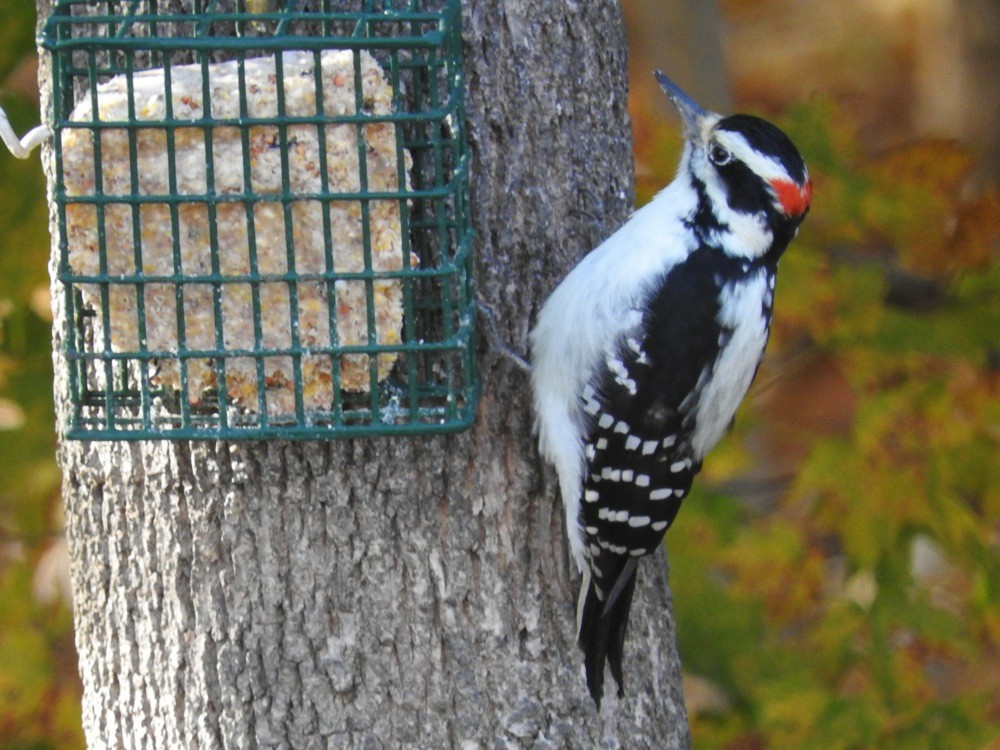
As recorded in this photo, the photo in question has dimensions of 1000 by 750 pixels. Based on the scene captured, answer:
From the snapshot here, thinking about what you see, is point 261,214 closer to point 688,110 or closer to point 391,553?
point 391,553

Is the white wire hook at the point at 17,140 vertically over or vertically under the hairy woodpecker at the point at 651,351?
over

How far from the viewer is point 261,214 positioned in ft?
8.96

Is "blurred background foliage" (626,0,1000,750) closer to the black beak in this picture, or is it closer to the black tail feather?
the black beak

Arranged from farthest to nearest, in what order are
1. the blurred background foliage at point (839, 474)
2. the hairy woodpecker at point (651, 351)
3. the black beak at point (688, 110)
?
the blurred background foliage at point (839, 474) < the black beak at point (688, 110) < the hairy woodpecker at point (651, 351)

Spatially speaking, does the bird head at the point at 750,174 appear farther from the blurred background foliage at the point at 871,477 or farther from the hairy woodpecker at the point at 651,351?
the blurred background foliage at the point at 871,477

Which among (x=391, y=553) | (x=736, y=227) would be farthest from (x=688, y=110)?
(x=391, y=553)

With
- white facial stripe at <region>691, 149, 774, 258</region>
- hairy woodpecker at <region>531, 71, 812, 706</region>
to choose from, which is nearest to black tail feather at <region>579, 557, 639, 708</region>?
hairy woodpecker at <region>531, 71, 812, 706</region>

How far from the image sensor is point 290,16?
2.55 meters

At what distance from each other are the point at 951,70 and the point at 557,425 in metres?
4.86

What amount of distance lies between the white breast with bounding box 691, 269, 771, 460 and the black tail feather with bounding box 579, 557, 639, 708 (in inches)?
14.0

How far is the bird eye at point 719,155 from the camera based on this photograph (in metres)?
3.21

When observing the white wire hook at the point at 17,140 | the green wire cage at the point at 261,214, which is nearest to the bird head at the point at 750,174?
the green wire cage at the point at 261,214

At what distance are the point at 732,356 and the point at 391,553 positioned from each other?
0.92m

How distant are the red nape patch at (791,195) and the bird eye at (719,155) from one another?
128 millimetres
